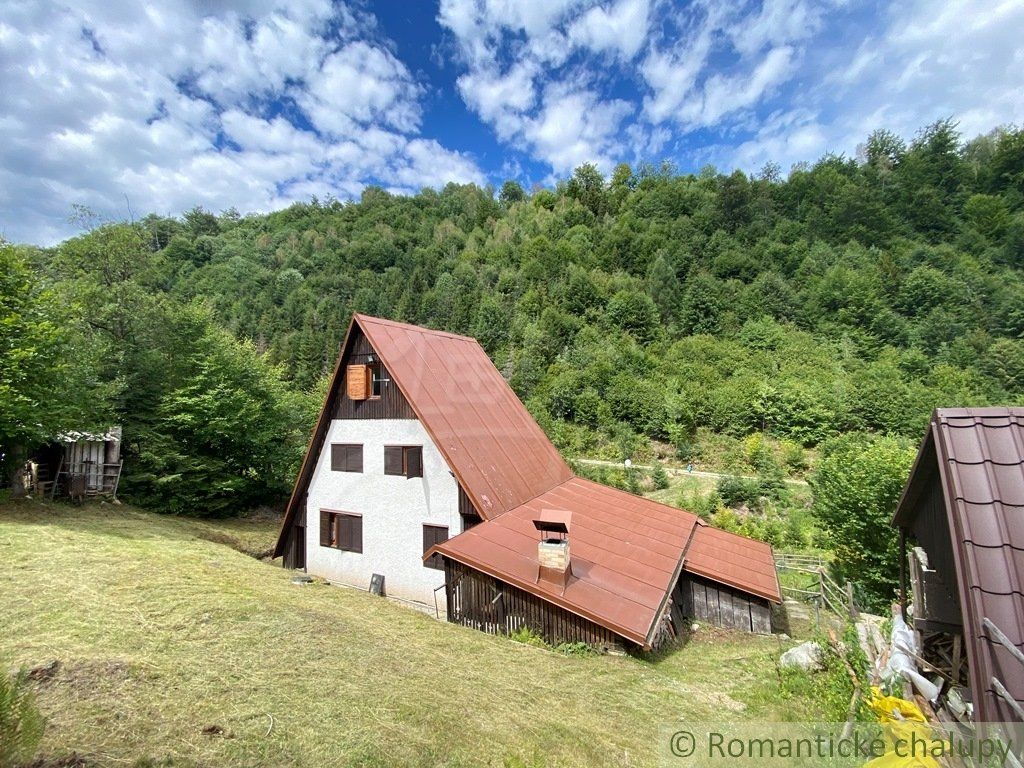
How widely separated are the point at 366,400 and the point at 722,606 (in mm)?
11126

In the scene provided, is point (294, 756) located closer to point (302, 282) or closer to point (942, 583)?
point (942, 583)

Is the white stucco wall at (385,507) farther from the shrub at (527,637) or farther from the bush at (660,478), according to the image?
the bush at (660,478)

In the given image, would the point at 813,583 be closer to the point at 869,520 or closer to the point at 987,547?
the point at 869,520

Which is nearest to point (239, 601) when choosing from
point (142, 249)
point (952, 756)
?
point (952, 756)

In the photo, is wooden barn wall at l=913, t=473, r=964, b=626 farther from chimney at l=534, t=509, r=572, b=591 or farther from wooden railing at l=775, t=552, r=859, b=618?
chimney at l=534, t=509, r=572, b=591

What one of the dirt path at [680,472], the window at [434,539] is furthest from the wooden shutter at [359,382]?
the dirt path at [680,472]

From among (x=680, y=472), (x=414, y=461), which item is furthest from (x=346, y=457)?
(x=680, y=472)

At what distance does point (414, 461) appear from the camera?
40.8 feet

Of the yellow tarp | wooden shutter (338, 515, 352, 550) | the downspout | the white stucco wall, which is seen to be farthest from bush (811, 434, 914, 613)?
wooden shutter (338, 515, 352, 550)

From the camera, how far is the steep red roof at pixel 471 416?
11836 mm

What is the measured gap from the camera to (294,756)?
418cm

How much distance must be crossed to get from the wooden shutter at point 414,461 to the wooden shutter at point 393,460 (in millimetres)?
248

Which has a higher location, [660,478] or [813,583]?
[660,478]

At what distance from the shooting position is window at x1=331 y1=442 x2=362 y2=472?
1357 cm
